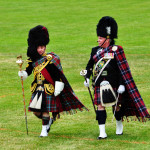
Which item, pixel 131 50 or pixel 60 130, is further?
pixel 131 50

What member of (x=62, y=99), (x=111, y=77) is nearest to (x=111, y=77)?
(x=111, y=77)

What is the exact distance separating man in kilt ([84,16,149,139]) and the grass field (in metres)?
0.52

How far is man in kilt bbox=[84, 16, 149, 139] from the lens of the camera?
28.2ft

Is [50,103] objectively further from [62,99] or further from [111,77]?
[111,77]

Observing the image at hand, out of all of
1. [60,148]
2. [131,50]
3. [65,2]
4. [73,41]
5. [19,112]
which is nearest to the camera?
[60,148]

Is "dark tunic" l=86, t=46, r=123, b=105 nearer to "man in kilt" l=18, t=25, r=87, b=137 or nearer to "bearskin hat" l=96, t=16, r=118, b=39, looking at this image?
"bearskin hat" l=96, t=16, r=118, b=39

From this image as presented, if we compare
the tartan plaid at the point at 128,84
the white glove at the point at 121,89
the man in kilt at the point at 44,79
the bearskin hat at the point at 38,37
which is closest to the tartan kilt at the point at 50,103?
the man in kilt at the point at 44,79

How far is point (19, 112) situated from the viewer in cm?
1127

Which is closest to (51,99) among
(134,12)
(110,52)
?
(110,52)

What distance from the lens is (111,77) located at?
8.66m

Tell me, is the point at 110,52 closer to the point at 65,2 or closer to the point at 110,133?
the point at 110,133

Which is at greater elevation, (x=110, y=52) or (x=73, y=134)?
(x=110, y=52)

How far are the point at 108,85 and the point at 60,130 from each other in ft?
5.06

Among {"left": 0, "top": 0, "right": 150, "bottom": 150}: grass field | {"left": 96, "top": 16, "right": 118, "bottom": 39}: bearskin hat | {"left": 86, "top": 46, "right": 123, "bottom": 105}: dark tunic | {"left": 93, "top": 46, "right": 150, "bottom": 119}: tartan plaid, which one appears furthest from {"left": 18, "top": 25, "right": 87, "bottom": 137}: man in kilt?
{"left": 96, "top": 16, "right": 118, "bottom": 39}: bearskin hat
